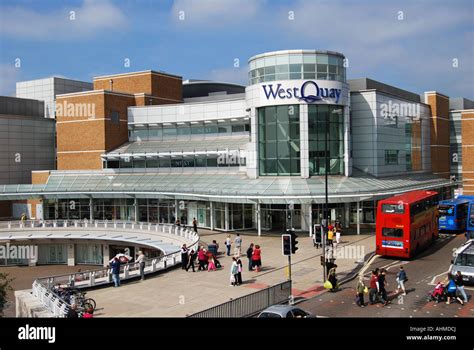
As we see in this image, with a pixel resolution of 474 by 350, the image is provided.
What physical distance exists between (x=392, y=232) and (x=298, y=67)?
62.8 ft

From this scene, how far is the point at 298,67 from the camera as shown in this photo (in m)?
43.2

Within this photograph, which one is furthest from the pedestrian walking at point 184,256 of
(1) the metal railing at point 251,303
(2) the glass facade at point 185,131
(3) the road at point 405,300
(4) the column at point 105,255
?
(2) the glass facade at point 185,131

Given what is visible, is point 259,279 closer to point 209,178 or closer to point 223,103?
point 209,178

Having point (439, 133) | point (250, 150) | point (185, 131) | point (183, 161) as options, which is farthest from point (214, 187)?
point (439, 133)

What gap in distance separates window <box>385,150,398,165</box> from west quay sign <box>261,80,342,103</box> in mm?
12468

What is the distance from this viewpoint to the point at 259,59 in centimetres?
4481

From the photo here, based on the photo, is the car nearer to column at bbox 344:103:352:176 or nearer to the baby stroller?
the baby stroller

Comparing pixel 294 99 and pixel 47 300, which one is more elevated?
pixel 294 99

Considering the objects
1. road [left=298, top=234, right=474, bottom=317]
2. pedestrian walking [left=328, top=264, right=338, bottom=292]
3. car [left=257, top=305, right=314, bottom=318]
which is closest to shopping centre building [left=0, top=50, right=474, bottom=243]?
road [left=298, top=234, right=474, bottom=317]

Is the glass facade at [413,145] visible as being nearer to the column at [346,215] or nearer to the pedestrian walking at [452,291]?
the column at [346,215]

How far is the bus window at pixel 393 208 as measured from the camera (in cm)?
2861
